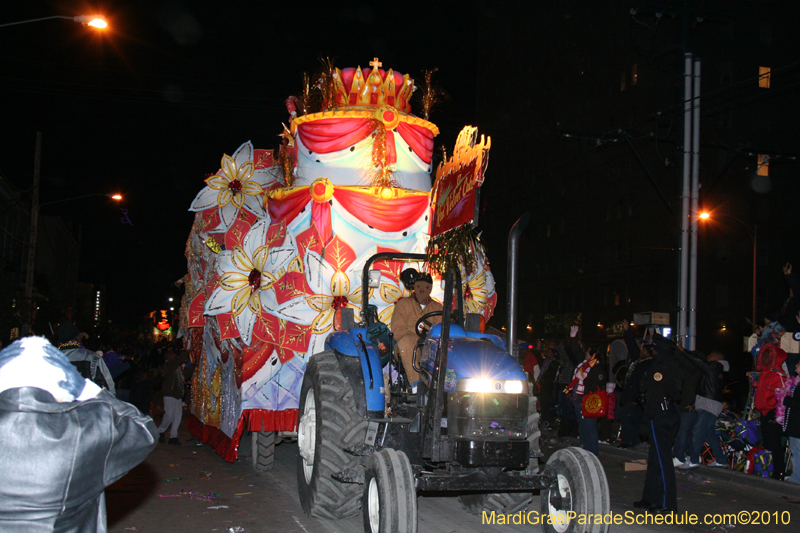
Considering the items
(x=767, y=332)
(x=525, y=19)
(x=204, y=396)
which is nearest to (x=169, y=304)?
(x=525, y=19)

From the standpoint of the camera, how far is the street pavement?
6.26m

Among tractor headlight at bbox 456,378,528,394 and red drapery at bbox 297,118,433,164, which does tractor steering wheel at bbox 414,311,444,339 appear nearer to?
tractor headlight at bbox 456,378,528,394

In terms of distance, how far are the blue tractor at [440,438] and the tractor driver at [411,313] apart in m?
0.13

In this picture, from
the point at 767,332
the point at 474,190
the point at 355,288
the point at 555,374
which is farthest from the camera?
the point at 555,374

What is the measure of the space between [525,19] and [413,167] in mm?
50518

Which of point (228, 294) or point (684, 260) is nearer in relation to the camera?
point (228, 294)

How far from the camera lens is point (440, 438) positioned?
16.4 ft

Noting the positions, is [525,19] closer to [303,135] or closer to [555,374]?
[555,374]

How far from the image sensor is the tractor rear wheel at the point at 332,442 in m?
5.89

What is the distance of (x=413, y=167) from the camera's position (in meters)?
9.00

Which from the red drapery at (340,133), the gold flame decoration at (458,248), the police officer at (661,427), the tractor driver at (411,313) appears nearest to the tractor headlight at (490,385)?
the gold flame decoration at (458,248)

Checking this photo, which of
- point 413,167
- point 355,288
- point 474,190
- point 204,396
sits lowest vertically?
point 204,396

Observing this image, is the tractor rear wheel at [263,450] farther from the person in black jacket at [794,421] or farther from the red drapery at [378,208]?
the person in black jacket at [794,421]

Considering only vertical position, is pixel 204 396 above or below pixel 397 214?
below
